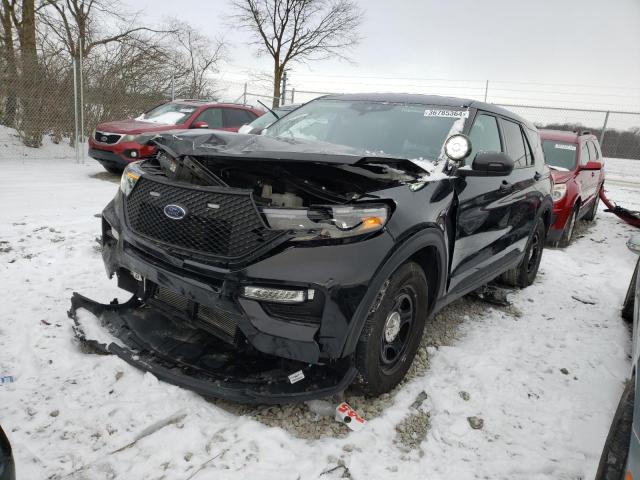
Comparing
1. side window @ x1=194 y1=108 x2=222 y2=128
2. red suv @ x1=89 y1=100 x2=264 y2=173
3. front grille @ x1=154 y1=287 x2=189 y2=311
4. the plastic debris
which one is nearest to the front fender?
the plastic debris

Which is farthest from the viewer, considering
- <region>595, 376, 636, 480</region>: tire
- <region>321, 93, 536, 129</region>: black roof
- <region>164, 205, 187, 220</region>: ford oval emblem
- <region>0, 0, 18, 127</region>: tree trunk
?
<region>0, 0, 18, 127</region>: tree trunk

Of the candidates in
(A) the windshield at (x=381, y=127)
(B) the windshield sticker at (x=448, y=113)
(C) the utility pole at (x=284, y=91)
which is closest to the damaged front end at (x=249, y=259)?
(A) the windshield at (x=381, y=127)

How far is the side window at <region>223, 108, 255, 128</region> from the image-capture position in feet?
30.9

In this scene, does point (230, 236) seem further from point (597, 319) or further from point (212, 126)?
point (212, 126)

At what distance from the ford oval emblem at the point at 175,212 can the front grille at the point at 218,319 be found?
468 mm

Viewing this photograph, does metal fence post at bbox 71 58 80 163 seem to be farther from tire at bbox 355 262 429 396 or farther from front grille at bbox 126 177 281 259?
tire at bbox 355 262 429 396

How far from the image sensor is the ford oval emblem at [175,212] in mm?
2215

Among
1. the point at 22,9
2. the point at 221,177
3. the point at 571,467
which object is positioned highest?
the point at 22,9

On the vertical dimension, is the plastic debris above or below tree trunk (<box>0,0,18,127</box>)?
below

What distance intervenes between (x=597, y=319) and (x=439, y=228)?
8.34ft

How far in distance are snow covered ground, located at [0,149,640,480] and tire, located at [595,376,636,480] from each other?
617mm

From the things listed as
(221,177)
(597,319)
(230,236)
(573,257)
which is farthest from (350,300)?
(573,257)

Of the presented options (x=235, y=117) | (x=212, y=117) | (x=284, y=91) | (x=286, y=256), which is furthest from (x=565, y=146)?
(x=284, y=91)

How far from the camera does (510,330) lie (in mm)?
3680
